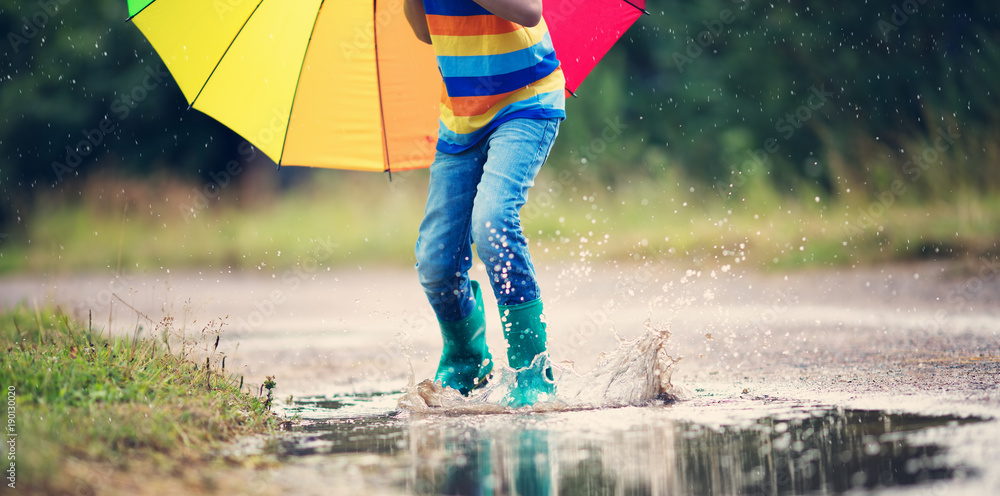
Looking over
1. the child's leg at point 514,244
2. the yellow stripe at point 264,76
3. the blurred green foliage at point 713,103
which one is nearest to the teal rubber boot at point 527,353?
the child's leg at point 514,244

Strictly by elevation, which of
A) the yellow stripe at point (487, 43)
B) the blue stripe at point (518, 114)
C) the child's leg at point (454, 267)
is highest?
the yellow stripe at point (487, 43)

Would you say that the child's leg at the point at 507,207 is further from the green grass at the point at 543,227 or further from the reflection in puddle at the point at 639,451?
the green grass at the point at 543,227

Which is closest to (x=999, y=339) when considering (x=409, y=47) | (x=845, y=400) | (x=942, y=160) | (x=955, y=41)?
(x=845, y=400)

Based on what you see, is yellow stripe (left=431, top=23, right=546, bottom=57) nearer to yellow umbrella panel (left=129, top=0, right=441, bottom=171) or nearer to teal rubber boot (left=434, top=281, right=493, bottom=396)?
yellow umbrella panel (left=129, top=0, right=441, bottom=171)

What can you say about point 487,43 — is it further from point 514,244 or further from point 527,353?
point 527,353

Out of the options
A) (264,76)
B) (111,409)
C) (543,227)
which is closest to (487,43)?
(264,76)

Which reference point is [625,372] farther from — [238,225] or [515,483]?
[238,225]

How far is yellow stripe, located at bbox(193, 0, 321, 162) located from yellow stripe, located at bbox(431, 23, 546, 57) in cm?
66

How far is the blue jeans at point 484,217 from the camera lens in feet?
11.4

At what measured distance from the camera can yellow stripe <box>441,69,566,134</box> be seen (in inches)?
141

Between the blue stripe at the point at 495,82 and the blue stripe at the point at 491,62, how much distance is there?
1 centimetres

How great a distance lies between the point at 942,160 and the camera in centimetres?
968

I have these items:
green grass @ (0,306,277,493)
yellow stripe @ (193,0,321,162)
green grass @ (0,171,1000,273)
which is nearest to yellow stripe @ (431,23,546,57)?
yellow stripe @ (193,0,321,162)

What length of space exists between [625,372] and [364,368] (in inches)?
75.3
